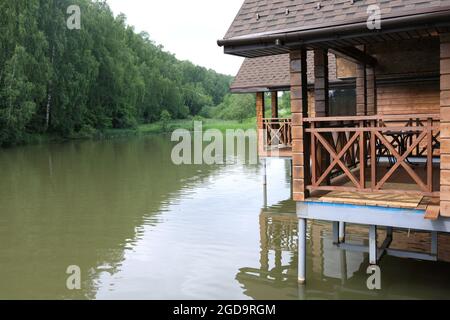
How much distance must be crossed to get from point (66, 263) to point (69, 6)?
32967mm

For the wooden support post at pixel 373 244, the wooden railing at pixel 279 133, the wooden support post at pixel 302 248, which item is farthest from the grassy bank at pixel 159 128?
the wooden support post at pixel 373 244

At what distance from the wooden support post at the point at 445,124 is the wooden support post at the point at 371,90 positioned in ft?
18.5

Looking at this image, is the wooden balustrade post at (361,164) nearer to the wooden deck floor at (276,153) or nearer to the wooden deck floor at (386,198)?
the wooden deck floor at (386,198)

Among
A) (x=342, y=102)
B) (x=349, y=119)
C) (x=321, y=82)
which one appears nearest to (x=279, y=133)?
(x=342, y=102)

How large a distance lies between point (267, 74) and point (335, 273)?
10.4 meters

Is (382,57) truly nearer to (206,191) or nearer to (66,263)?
(206,191)

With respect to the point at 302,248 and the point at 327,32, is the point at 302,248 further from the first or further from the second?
the point at 327,32

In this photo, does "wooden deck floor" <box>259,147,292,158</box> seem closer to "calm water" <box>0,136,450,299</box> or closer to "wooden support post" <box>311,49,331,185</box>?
"calm water" <box>0,136,450,299</box>

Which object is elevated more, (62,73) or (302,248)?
(62,73)

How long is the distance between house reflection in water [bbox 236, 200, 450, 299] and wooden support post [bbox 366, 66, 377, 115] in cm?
283

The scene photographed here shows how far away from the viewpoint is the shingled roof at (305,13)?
17.2ft

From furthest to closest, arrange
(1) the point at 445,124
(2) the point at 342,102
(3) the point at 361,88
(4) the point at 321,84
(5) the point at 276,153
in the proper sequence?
1. (2) the point at 342,102
2. (5) the point at 276,153
3. (3) the point at 361,88
4. (4) the point at 321,84
5. (1) the point at 445,124

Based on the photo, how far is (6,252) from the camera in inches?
350

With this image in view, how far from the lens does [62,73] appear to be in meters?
37.9
